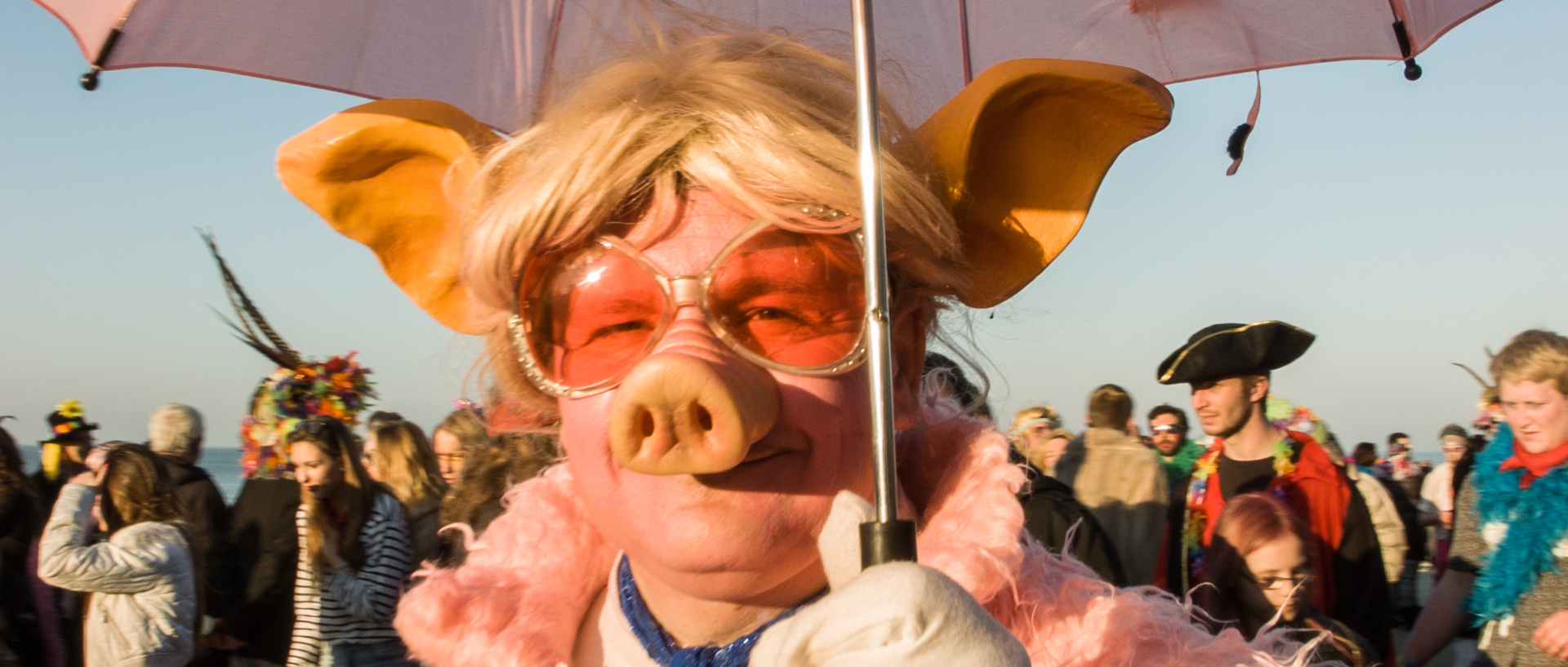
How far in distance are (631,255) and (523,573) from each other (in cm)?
51

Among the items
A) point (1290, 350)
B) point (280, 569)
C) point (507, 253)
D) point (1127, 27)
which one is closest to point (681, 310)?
point (507, 253)

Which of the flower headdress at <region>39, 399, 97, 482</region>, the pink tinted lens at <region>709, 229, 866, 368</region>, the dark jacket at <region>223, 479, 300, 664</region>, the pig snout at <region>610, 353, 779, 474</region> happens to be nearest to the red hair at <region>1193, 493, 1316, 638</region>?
the pink tinted lens at <region>709, 229, 866, 368</region>

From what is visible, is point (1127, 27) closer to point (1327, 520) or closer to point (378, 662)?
point (1327, 520)

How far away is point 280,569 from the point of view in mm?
4121

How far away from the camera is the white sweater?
150 inches

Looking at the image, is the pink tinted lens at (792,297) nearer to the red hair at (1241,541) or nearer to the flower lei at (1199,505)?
the red hair at (1241,541)

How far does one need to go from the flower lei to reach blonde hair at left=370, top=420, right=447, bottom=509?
281 cm

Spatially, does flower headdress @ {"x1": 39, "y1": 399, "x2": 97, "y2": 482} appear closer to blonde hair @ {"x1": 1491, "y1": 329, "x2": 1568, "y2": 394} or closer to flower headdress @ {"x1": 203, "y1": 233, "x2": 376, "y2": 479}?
flower headdress @ {"x1": 203, "y1": 233, "x2": 376, "y2": 479}

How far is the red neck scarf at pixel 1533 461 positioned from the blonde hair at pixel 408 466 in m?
3.65

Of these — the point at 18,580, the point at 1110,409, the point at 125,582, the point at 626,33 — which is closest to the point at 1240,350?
the point at 1110,409

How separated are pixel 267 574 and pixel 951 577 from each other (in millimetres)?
3631

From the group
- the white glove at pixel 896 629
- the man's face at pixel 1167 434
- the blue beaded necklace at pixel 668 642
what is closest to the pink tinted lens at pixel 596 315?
the blue beaded necklace at pixel 668 642

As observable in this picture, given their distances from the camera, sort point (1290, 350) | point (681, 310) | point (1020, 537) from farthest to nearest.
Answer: point (1290, 350), point (1020, 537), point (681, 310)

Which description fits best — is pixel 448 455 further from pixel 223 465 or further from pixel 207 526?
pixel 223 465
